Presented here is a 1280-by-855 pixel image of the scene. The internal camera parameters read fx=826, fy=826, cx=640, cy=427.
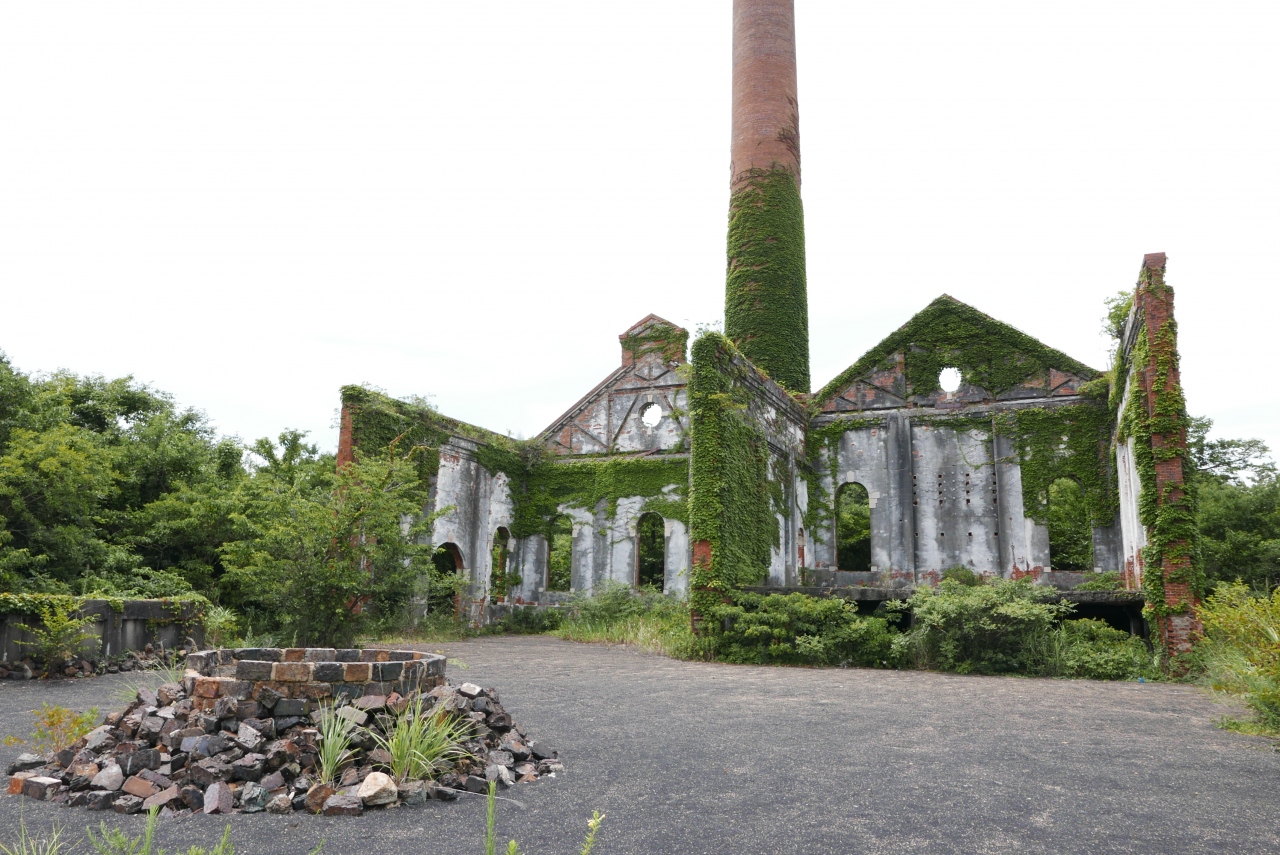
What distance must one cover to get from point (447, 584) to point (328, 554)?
5.83m

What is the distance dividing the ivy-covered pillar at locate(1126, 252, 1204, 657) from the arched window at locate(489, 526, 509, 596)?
15.1 metres

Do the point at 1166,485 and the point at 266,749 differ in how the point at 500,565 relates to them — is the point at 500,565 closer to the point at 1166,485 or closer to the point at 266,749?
the point at 1166,485

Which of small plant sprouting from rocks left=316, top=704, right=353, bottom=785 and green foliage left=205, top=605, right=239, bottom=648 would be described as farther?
green foliage left=205, top=605, right=239, bottom=648

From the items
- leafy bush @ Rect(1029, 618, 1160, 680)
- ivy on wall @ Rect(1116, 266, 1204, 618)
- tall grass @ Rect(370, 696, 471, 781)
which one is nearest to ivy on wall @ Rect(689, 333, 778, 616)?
leafy bush @ Rect(1029, 618, 1160, 680)

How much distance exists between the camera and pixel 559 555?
30188mm

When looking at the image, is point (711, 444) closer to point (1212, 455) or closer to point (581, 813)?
point (581, 813)

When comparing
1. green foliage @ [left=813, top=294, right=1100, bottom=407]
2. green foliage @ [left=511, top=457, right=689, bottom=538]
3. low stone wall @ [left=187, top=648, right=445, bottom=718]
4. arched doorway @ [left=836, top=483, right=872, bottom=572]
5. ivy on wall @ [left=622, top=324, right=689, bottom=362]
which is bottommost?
low stone wall @ [left=187, top=648, right=445, bottom=718]

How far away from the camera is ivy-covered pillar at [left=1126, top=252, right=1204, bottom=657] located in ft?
40.5

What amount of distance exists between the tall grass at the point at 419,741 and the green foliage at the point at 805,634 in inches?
336

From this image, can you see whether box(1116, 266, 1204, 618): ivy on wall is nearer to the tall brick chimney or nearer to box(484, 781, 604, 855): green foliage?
the tall brick chimney

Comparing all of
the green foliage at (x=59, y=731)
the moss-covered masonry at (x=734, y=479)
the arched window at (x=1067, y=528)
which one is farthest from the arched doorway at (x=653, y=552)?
the green foliage at (x=59, y=731)

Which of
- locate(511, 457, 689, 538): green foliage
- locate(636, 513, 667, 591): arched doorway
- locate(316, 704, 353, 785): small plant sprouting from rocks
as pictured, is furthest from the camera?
locate(636, 513, 667, 591): arched doorway

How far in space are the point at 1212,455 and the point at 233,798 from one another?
1289 inches

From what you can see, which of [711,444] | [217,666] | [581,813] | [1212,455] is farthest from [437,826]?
[1212,455]
